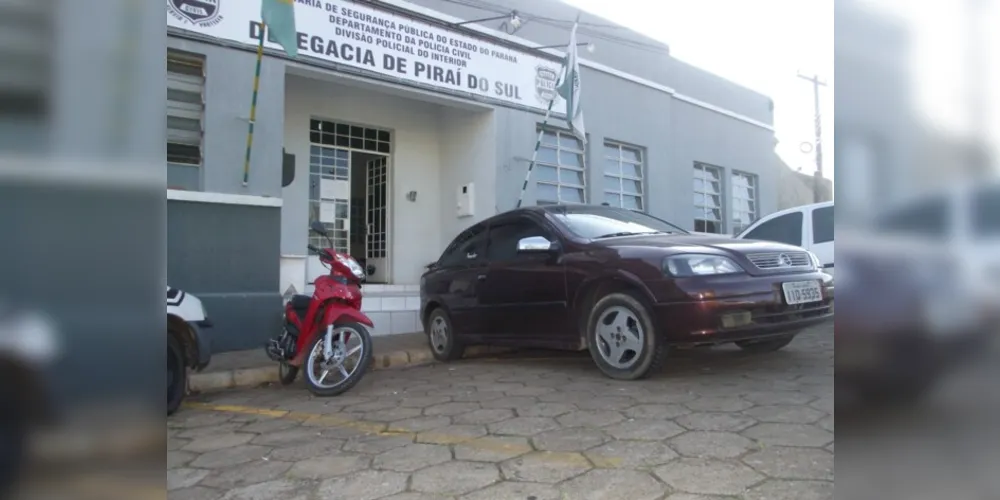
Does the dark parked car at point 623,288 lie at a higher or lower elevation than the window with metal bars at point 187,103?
lower

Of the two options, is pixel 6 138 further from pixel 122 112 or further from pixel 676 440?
pixel 676 440

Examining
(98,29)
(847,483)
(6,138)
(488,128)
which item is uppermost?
(488,128)

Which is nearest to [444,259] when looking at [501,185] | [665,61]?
[501,185]

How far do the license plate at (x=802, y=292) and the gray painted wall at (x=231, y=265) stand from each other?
4702 millimetres

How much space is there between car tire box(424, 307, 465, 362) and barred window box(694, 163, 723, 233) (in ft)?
25.9

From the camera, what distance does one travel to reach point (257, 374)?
211 inches

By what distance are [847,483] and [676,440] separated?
2.01 metres

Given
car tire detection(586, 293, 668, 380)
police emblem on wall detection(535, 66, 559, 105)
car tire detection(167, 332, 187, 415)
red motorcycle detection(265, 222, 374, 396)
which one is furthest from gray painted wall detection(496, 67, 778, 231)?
car tire detection(167, 332, 187, 415)

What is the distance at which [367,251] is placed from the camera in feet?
32.3

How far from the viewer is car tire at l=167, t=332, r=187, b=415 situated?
13.0 feet

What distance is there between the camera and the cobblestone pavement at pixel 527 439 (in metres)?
2.52

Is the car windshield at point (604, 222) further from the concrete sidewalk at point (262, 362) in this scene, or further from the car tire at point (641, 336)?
the concrete sidewalk at point (262, 362)

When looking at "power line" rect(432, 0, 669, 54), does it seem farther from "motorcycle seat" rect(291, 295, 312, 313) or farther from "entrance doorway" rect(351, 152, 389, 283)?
"motorcycle seat" rect(291, 295, 312, 313)

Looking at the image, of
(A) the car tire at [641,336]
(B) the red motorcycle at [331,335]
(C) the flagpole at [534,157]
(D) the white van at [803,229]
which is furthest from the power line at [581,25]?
(A) the car tire at [641,336]
